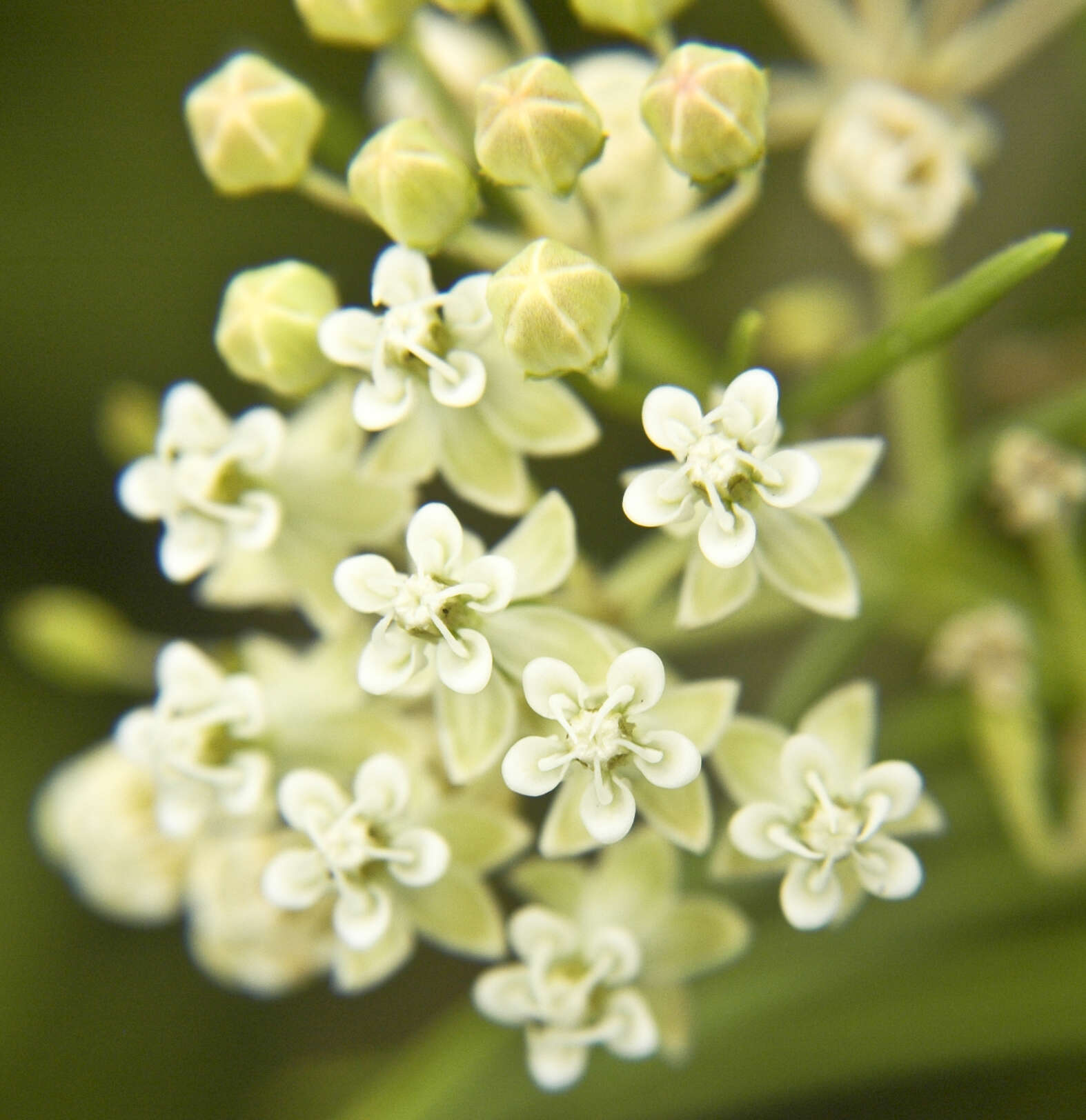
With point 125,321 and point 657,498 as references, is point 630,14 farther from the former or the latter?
point 125,321

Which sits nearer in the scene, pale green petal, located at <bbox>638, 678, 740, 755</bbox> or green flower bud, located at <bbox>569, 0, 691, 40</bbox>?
pale green petal, located at <bbox>638, 678, 740, 755</bbox>

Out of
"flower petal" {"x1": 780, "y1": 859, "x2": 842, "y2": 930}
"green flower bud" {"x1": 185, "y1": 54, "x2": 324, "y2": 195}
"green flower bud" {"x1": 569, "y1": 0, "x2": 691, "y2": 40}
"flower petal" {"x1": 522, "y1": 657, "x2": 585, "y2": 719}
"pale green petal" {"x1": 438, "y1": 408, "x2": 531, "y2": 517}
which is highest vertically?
"green flower bud" {"x1": 569, "y1": 0, "x2": 691, "y2": 40}

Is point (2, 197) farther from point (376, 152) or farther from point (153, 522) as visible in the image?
point (376, 152)

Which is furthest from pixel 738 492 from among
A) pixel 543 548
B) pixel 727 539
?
pixel 543 548

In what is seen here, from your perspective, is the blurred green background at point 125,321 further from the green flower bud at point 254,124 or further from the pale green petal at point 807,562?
the pale green petal at point 807,562

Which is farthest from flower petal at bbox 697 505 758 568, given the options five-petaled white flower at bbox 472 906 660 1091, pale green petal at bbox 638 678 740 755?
five-petaled white flower at bbox 472 906 660 1091

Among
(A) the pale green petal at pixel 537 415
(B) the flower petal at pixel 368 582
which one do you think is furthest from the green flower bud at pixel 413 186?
(B) the flower petal at pixel 368 582

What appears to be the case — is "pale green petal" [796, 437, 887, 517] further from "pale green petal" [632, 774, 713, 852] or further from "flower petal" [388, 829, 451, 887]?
"flower petal" [388, 829, 451, 887]
